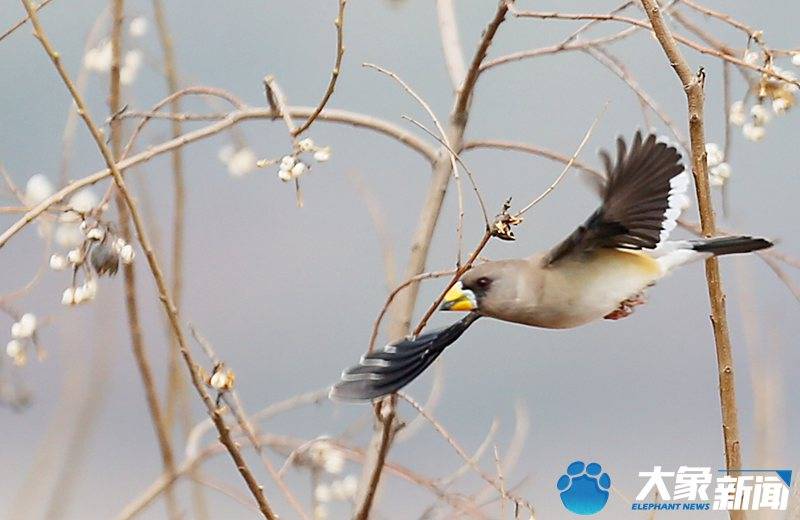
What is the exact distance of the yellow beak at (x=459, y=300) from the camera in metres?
0.71

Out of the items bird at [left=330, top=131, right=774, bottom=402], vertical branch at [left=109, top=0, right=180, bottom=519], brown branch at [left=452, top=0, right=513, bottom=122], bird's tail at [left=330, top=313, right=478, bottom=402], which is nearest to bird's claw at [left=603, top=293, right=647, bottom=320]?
bird at [left=330, top=131, right=774, bottom=402]

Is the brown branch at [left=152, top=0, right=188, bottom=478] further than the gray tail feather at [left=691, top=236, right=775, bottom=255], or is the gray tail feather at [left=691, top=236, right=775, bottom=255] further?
the brown branch at [left=152, top=0, right=188, bottom=478]

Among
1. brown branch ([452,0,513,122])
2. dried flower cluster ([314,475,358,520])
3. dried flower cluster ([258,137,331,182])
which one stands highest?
brown branch ([452,0,513,122])

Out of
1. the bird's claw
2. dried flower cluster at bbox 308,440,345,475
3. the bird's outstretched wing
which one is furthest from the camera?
dried flower cluster at bbox 308,440,345,475

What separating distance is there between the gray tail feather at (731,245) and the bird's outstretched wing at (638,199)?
0.15ft

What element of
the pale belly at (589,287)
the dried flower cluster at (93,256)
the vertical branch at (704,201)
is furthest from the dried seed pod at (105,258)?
the vertical branch at (704,201)

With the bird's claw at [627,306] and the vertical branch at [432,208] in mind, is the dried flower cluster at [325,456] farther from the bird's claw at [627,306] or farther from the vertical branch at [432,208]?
the bird's claw at [627,306]

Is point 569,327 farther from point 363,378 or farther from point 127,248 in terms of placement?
point 127,248

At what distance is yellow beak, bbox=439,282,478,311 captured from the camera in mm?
712

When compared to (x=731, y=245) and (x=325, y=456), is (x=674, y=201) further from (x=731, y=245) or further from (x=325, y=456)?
(x=325, y=456)

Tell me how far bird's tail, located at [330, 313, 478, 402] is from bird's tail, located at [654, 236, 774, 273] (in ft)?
0.46

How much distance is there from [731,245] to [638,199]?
3.2 inches

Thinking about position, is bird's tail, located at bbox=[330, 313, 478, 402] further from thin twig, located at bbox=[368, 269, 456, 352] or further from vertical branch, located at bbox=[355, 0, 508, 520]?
vertical branch, located at bbox=[355, 0, 508, 520]

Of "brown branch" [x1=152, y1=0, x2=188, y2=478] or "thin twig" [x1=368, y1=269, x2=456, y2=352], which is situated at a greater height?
"brown branch" [x1=152, y1=0, x2=188, y2=478]
